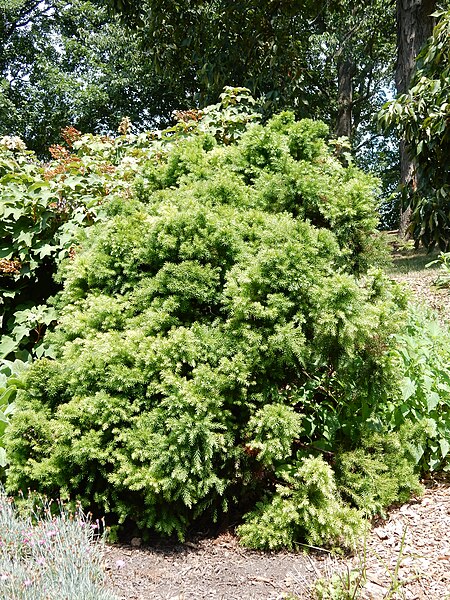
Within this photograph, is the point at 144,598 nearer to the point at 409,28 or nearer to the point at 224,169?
the point at 224,169

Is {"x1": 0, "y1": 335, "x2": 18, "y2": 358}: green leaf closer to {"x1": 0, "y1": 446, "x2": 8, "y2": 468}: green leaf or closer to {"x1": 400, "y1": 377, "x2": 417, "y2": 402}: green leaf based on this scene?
{"x1": 0, "y1": 446, "x2": 8, "y2": 468}: green leaf

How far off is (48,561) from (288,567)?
1030mm

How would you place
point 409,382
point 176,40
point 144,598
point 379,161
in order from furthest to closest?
1. point 379,161
2. point 176,40
3. point 409,382
4. point 144,598

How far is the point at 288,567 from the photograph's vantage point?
240cm

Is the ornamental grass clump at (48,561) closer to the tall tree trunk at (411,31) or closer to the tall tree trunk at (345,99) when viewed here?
the tall tree trunk at (411,31)

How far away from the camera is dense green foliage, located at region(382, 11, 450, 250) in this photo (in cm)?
664

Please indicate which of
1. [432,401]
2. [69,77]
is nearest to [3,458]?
[432,401]

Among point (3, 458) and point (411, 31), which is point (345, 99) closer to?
point (411, 31)

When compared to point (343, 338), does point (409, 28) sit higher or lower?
higher

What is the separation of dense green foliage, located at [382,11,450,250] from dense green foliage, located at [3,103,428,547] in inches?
167

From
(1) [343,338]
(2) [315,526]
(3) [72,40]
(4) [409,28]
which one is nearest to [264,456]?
(2) [315,526]

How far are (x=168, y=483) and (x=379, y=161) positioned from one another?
78.1 feet

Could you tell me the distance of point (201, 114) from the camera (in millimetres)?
4887

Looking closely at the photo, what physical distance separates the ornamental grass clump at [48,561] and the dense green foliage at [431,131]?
5953 millimetres
